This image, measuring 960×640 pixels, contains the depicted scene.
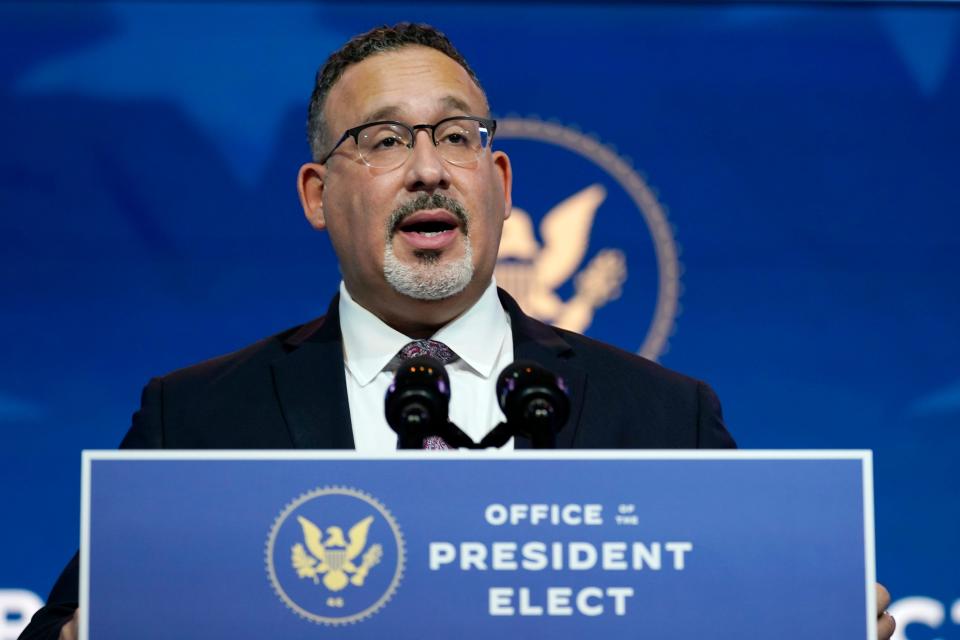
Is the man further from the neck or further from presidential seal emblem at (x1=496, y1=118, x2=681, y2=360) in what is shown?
presidential seal emblem at (x1=496, y1=118, x2=681, y2=360)

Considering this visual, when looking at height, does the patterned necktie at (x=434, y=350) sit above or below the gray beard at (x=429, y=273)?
below

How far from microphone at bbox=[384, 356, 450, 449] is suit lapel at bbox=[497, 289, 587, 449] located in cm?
47

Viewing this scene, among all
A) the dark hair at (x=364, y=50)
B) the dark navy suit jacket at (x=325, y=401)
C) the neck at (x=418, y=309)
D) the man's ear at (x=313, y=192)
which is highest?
the dark hair at (x=364, y=50)

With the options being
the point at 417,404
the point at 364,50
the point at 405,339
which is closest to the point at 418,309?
→ the point at 405,339

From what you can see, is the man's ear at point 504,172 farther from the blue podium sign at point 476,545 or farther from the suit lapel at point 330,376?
the blue podium sign at point 476,545

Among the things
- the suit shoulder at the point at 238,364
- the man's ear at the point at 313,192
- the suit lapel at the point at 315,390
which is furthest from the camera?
the man's ear at the point at 313,192

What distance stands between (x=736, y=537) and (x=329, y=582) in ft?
1.12

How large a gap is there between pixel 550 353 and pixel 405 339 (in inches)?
7.9

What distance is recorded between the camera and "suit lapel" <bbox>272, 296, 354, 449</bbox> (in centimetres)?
169

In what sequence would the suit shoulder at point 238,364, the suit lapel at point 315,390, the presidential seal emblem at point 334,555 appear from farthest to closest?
1. the suit shoulder at point 238,364
2. the suit lapel at point 315,390
3. the presidential seal emblem at point 334,555

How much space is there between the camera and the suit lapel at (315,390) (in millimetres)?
1689

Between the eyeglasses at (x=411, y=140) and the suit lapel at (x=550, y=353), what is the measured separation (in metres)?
0.25

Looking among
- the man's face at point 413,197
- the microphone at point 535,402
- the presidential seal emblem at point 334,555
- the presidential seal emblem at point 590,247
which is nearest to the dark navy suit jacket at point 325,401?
the man's face at point 413,197

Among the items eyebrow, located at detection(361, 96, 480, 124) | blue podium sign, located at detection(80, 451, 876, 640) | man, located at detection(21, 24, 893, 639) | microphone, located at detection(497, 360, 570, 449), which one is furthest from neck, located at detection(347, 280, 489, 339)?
blue podium sign, located at detection(80, 451, 876, 640)
